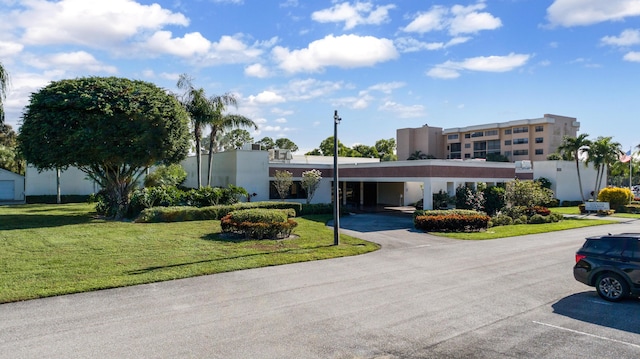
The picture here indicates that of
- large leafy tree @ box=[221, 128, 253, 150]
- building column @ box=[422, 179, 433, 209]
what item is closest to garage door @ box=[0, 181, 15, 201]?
large leafy tree @ box=[221, 128, 253, 150]

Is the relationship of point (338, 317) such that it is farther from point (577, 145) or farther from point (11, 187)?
point (11, 187)

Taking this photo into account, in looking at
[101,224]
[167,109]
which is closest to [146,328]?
[101,224]

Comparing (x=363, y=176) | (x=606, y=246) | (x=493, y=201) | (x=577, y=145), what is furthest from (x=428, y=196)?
(x=577, y=145)

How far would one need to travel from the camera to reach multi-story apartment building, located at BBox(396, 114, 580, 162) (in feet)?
240

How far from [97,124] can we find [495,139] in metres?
72.1

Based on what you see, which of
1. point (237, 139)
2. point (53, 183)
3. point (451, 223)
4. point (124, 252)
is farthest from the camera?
point (237, 139)

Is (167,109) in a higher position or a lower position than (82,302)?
higher

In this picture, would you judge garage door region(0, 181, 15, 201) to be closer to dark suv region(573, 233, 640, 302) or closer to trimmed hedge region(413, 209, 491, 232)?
trimmed hedge region(413, 209, 491, 232)

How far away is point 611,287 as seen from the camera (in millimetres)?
10273

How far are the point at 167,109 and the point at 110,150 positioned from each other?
13.0ft

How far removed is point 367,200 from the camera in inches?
1721

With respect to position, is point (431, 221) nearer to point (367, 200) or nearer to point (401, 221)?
point (401, 221)

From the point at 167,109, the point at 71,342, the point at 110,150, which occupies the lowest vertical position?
the point at 71,342

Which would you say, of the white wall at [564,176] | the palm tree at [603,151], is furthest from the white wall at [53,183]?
the palm tree at [603,151]
